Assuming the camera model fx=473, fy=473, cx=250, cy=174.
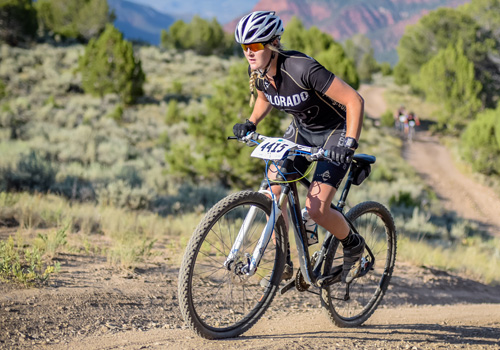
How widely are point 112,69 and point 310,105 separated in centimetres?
2620

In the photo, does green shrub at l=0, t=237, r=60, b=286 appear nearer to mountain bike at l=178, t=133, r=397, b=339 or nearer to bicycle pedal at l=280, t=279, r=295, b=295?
mountain bike at l=178, t=133, r=397, b=339

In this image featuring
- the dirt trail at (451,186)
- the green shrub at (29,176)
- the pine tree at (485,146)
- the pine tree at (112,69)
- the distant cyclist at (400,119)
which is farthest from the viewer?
the distant cyclist at (400,119)

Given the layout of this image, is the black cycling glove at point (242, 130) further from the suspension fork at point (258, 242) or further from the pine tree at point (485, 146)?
the pine tree at point (485, 146)

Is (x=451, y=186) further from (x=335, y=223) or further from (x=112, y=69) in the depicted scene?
(x=335, y=223)

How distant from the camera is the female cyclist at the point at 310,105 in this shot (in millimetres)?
3398

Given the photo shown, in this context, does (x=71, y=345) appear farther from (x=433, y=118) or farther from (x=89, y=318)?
(x=433, y=118)

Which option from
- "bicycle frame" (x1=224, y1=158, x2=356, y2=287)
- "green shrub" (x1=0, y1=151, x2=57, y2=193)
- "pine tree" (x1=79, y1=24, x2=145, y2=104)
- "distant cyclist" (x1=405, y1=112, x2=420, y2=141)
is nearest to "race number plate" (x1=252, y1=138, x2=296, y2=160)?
"bicycle frame" (x1=224, y1=158, x2=356, y2=287)

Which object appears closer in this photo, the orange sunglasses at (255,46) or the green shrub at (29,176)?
the orange sunglasses at (255,46)

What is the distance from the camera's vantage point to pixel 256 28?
3350mm

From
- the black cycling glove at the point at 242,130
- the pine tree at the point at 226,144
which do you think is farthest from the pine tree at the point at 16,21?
the black cycling glove at the point at 242,130

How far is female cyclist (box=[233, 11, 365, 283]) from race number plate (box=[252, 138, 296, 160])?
1.00 feet

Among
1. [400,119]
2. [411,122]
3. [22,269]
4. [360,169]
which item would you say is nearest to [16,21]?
[400,119]

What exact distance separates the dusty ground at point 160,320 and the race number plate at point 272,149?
1.35m

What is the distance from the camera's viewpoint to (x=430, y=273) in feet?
24.5
